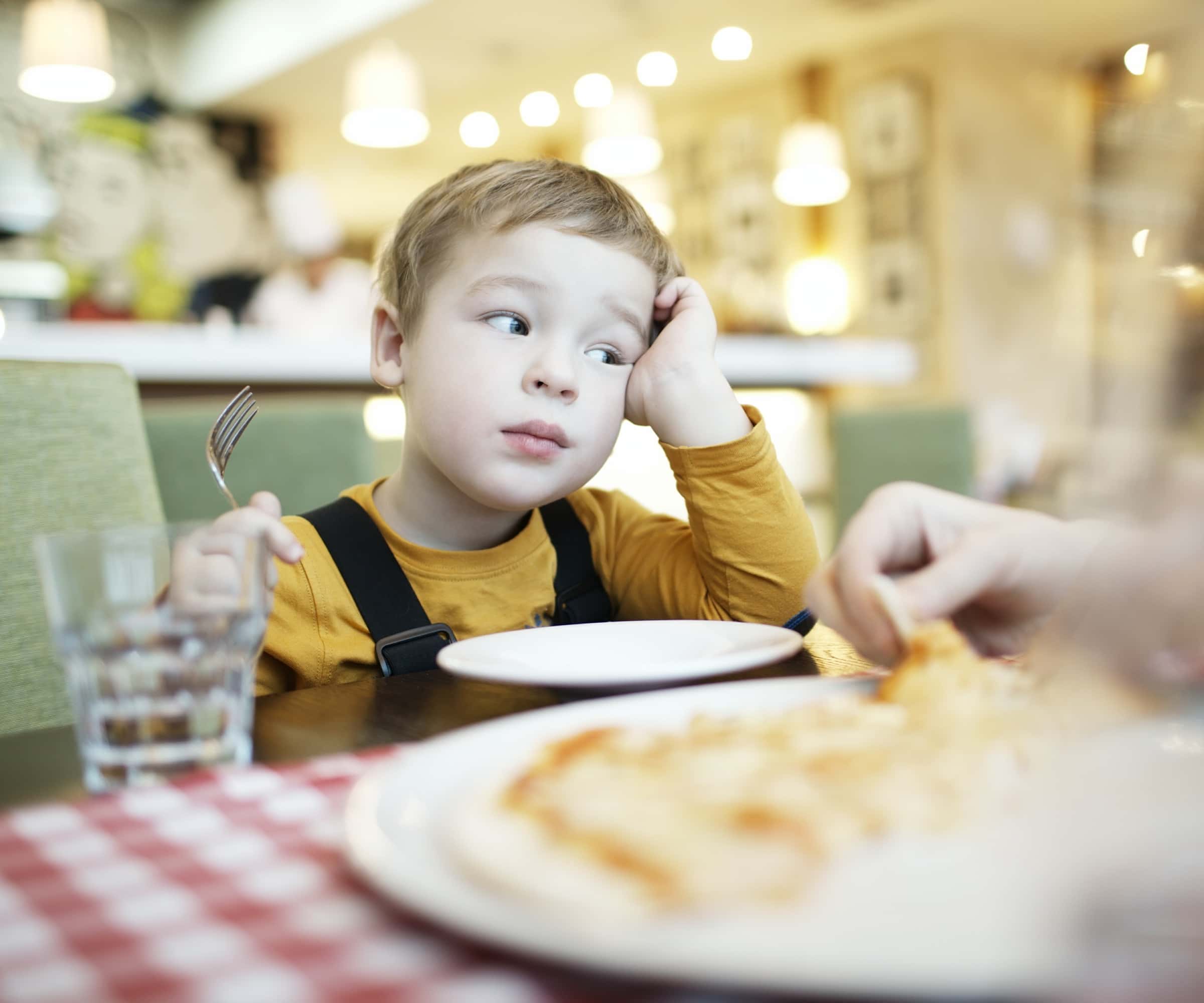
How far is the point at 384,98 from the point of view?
4.24 m

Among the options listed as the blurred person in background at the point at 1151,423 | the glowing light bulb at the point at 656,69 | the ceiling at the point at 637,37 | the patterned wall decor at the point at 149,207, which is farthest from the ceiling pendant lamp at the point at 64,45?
the blurred person in background at the point at 1151,423

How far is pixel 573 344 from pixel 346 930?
0.77m

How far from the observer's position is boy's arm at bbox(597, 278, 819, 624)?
1040mm

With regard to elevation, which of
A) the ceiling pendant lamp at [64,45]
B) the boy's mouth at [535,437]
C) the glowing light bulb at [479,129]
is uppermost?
the glowing light bulb at [479,129]

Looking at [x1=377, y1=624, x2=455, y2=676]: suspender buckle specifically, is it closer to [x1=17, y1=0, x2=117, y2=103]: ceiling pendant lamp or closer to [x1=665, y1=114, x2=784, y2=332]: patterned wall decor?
[x1=17, y1=0, x2=117, y2=103]: ceiling pendant lamp

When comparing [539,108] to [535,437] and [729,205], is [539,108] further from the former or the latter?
[535,437]

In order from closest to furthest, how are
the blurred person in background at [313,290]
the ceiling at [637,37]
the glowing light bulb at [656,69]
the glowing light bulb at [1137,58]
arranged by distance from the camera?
the glowing light bulb at [1137,58], the blurred person in background at [313,290], the ceiling at [637,37], the glowing light bulb at [656,69]

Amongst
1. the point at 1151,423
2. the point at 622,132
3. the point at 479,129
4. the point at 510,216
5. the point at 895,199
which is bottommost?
the point at 1151,423

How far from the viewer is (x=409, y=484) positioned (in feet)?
3.78

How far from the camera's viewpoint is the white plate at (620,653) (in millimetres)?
584

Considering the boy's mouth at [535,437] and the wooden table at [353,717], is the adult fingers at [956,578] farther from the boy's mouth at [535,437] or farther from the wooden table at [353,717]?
the boy's mouth at [535,437]

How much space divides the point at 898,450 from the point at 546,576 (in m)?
1.40

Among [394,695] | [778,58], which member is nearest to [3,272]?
[778,58]

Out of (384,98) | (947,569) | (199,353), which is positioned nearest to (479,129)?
(384,98)
